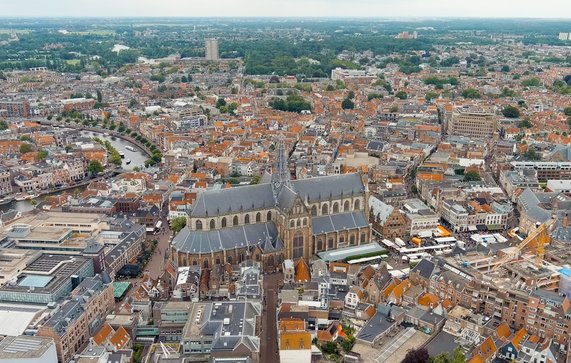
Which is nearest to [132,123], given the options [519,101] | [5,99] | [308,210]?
Result: [5,99]

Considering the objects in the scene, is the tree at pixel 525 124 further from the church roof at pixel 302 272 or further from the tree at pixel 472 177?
the church roof at pixel 302 272

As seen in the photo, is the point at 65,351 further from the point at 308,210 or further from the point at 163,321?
the point at 308,210

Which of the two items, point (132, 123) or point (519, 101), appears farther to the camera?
point (519, 101)

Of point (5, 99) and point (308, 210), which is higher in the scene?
point (308, 210)

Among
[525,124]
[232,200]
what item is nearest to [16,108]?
[232,200]

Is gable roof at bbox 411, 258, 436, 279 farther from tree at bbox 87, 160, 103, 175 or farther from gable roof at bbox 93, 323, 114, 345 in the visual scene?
tree at bbox 87, 160, 103, 175

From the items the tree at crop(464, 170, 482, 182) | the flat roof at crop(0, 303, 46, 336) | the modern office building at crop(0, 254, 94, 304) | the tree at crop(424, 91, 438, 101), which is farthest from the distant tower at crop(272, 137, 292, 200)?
the tree at crop(424, 91, 438, 101)

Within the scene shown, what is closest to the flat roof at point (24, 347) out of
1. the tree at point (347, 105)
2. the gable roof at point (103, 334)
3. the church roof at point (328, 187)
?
the gable roof at point (103, 334)
